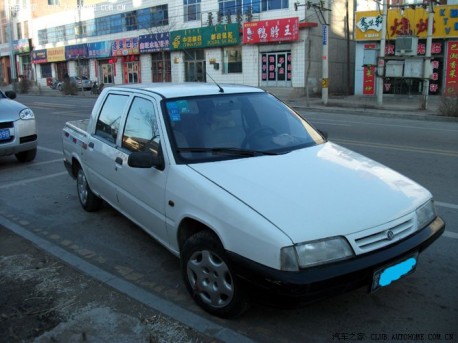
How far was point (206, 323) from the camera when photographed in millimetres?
3230

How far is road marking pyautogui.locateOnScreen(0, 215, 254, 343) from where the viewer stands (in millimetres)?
3113

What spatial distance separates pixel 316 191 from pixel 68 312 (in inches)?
80.6

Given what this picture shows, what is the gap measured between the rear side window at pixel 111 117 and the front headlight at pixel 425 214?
294 cm

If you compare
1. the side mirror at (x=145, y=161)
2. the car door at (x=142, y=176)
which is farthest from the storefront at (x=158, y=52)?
the side mirror at (x=145, y=161)

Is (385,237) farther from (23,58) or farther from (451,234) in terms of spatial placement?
(23,58)

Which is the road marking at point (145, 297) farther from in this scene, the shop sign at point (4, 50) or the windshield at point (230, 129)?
the shop sign at point (4, 50)

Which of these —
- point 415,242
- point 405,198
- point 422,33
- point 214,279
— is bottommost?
point 214,279

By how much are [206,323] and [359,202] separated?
4.47 feet

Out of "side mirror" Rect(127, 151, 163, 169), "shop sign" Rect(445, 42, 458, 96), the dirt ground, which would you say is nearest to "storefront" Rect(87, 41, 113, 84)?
"shop sign" Rect(445, 42, 458, 96)

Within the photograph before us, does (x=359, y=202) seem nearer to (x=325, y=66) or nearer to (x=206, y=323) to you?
(x=206, y=323)

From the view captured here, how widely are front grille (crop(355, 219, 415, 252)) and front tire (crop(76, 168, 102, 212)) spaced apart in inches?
146

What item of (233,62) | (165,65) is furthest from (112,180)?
(165,65)

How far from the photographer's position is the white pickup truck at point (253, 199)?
9.15 ft

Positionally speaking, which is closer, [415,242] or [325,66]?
[415,242]
